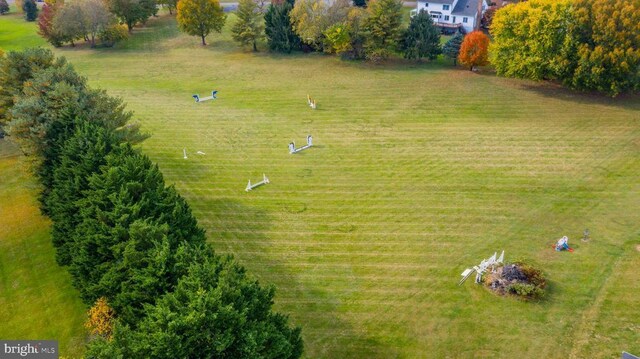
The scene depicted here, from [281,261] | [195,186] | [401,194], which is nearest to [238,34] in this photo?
[195,186]

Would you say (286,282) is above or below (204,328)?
below

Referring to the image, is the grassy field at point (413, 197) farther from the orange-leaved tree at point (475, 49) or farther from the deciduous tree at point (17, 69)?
the deciduous tree at point (17, 69)

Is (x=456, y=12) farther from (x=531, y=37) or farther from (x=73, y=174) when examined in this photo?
(x=73, y=174)

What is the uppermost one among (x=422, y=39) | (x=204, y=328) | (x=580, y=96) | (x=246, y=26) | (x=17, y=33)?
(x=246, y=26)

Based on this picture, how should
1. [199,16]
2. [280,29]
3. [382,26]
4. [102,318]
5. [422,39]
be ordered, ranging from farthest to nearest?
1. [199,16]
2. [280,29]
3. [422,39]
4. [382,26]
5. [102,318]

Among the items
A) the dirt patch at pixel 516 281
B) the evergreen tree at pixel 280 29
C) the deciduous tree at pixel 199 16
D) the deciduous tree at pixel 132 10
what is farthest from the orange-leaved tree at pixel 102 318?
the deciduous tree at pixel 132 10

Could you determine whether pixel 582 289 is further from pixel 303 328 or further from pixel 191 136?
pixel 191 136

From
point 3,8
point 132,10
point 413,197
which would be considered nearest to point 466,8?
point 413,197

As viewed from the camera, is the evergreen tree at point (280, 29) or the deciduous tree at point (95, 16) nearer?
the evergreen tree at point (280, 29)
